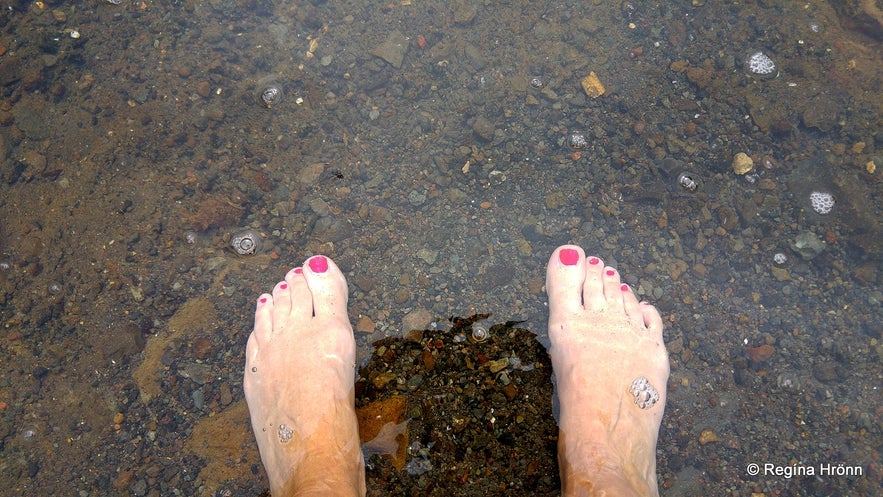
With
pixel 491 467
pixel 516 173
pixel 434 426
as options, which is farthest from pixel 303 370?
pixel 516 173

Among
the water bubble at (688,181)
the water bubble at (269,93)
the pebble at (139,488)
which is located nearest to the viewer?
the pebble at (139,488)

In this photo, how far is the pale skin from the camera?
2.18 metres

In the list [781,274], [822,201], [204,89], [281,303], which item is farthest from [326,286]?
[822,201]

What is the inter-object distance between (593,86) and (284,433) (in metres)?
2.31

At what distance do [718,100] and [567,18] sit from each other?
931mm

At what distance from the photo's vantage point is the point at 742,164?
2670 millimetres

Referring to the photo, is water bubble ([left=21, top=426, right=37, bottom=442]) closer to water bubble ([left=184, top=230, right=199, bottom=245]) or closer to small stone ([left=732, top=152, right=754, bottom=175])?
water bubble ([left=184, top=230, right=199, bottom=245])

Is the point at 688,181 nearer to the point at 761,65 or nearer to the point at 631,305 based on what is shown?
the point at 631,305

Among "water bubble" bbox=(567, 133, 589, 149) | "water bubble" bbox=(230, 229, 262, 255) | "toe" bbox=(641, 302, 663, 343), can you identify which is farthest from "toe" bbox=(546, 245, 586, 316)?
"water bubble" bbox=(230, 229, 262, 255)

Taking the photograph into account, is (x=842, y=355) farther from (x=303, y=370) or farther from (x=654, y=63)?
(x=303, y=370)

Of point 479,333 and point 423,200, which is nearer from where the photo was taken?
point 479,333

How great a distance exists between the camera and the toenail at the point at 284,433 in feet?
7.40

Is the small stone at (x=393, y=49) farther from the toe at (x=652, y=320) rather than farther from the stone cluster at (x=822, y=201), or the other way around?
the stone cluster at (x=822, y=201)

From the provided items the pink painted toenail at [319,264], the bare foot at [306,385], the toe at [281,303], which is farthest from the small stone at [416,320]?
the toe at [281,303]
